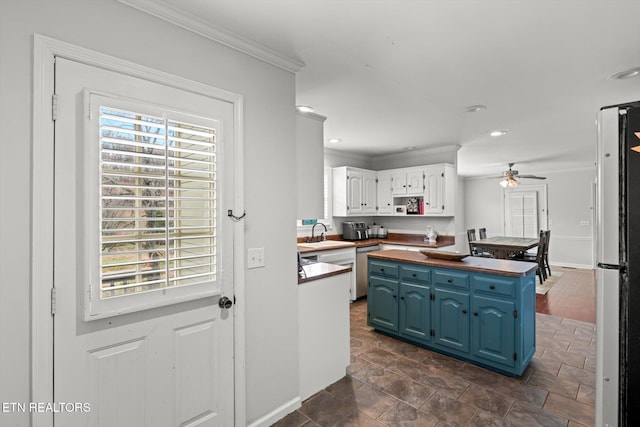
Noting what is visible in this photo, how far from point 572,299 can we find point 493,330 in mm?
3432

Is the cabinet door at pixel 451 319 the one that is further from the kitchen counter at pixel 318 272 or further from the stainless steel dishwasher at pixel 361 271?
the stainless steel dishwasher at pixel 361 271

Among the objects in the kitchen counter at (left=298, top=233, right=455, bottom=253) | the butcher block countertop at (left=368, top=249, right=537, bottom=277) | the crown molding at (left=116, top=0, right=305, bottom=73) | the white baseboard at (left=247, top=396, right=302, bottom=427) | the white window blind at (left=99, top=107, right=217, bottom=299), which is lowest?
the white baseboard at (left=247, top=396, right=302, bottom=427)

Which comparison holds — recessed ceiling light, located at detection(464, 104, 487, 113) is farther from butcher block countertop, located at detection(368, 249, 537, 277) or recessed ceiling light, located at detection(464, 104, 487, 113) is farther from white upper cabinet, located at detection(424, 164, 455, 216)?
white upper cabinet, located at detection(424, 164, 455, 216)

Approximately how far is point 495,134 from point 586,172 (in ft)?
17.0

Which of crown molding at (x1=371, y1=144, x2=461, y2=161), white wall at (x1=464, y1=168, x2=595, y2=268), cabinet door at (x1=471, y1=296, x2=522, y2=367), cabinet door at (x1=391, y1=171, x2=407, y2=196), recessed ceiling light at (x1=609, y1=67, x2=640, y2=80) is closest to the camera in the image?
recessed ceiling light at (x1=609, y1=67, x2=640, y2=80)

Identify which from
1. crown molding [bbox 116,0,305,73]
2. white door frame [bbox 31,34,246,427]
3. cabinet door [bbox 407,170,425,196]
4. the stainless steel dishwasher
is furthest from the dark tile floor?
cabinet door [bbox 407,170,425,196]

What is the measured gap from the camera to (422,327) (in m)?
3.17

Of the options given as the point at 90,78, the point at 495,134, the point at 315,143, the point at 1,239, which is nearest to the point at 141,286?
the point at 1,239

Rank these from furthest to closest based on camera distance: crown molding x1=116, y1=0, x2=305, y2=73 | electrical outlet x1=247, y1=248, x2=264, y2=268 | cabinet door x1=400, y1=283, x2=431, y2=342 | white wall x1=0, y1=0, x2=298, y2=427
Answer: cabinet door x1=400, y1=283, x2=431, y2=342 → electrical outlet x1=247, y1=248, x2=264, y2=268 → crown molding x1=116, y1=0, x2=305, y2=73 → white wall x1=0, y1=0, x2=298, y2=427

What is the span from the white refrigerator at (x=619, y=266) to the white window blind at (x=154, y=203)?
187cm

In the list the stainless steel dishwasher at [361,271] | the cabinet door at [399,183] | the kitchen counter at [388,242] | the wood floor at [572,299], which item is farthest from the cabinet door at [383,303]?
the wood floor at [572,299]

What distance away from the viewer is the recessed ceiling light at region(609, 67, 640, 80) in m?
2.30

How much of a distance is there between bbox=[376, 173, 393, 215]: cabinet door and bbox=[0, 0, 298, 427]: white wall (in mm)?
3750

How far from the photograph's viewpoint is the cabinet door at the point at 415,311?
3123mm
